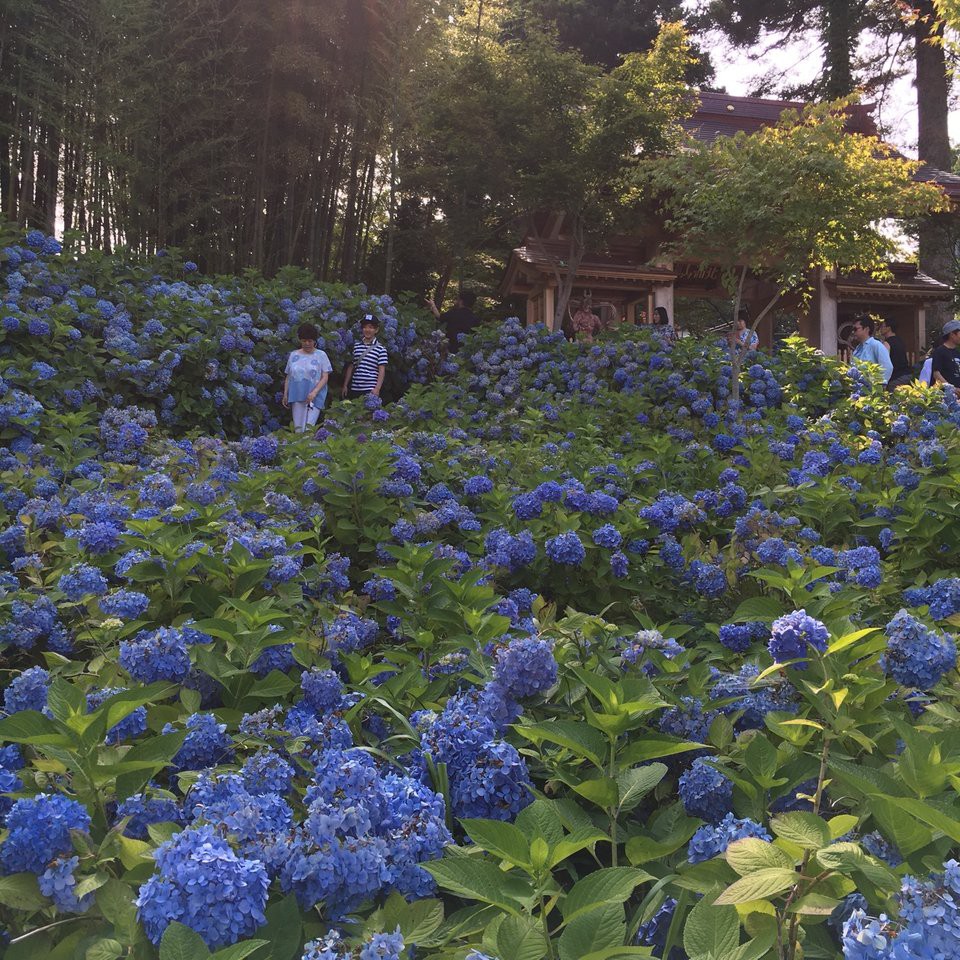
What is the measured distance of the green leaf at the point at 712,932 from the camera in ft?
2.70

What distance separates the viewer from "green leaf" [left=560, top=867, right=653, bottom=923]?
858mm

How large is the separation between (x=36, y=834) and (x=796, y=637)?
3.46 feet

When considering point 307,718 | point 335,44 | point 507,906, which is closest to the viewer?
point 507,906

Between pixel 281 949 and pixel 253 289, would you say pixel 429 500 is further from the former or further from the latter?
pixel 253 289

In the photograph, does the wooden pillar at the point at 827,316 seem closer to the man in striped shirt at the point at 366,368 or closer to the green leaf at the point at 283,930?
the man in striped shirt at the point at 366,368

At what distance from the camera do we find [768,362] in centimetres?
770

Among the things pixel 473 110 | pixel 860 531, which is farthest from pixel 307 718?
pixel 473 110

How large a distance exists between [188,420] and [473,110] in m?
7.45

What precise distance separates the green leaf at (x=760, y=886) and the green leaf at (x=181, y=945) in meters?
0.48

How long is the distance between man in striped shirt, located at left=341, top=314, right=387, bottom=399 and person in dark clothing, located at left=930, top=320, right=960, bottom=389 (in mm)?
4410

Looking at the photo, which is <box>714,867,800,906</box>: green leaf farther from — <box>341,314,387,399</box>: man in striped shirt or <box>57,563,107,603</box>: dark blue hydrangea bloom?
<box>341,314,387,399</box>: man in striped shirt

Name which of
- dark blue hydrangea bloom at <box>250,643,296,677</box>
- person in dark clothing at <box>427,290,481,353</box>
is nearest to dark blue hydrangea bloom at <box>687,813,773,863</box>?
dark blue hydrangea bloom at <box>250,643,296,677</box>

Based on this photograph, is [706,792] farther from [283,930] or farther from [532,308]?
[532,308]

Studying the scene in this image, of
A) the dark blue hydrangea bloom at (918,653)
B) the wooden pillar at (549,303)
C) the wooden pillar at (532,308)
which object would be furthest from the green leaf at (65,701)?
the wooden pillar at (532,308)
